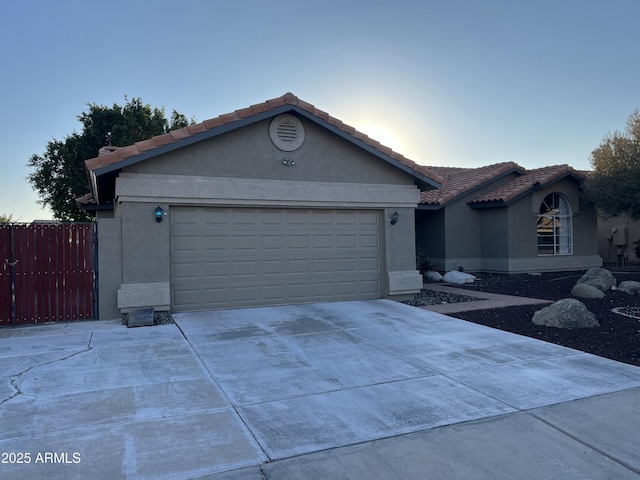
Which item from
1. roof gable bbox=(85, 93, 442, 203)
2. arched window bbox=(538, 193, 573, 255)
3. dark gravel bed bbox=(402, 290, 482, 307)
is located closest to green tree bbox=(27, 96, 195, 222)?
roof gable bbox=(85, 93, 442, 203)

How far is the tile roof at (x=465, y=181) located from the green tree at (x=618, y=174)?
2914 mm

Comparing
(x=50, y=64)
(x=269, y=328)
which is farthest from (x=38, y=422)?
(x=50, y=64)

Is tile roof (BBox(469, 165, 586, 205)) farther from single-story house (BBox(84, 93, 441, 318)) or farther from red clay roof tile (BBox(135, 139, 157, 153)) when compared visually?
red clay roof tile (BBox(135, 139, 157, 153))

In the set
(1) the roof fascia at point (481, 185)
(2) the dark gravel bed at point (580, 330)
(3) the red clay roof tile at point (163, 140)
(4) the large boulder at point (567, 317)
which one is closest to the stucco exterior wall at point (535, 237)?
(1) the roof fascia at point (481, 185)

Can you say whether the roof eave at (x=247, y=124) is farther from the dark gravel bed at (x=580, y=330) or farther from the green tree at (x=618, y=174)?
the green tree at (x=618, y=174)

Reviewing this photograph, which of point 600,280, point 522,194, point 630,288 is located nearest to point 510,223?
point 522,194

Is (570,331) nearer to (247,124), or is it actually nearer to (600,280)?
(600,280)

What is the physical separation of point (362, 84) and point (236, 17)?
400 cm

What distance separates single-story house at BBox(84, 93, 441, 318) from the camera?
972 cm

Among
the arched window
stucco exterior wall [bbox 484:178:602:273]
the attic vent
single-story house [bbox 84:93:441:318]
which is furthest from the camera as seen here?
the arched window

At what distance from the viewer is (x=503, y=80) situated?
46.9ft

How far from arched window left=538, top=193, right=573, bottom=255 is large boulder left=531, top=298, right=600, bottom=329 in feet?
36.5

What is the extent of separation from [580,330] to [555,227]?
12.7 meters

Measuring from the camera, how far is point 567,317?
887cm
